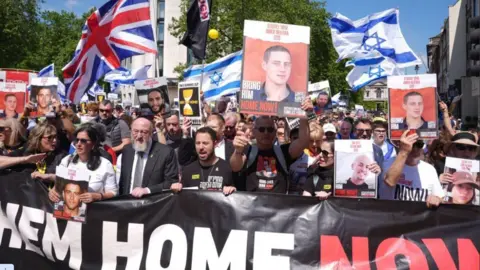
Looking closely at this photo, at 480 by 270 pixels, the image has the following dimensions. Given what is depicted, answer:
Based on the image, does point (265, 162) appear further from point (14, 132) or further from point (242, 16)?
point (242, 16)

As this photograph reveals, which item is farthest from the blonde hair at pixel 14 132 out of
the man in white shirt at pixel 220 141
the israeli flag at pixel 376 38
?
the israeli flag at pixel 376 38

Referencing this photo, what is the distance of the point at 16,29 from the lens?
105ft

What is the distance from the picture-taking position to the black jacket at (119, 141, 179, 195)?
5.52 meters

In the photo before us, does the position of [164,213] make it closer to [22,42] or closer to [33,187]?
[33,187]

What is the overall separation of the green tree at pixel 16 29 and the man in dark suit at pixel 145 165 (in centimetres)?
2899

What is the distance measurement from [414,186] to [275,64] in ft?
5.43

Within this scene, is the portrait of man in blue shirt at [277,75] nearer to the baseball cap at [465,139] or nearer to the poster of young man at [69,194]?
the baseball cap at [465,139]

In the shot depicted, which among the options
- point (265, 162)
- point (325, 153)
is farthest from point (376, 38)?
point (265, 162)

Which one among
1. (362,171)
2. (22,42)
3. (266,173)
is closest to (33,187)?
(266,173)

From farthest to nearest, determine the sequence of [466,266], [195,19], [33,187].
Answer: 1. [195,19]
2. [33,187]
3. [466,266]

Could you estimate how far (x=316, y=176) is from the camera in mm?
5309

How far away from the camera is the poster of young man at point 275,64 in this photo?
16.6ft

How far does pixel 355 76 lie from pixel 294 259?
22.7ft

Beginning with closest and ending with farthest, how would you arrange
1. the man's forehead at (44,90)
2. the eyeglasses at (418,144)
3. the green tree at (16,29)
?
the eyeglasses at (418,144) → the man's forehead at (44,90) → the green tree at (16,29)
